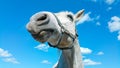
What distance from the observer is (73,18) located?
21.6ft

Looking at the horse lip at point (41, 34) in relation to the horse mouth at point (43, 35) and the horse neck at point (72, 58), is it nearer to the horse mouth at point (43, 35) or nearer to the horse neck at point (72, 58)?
the horse mouth at point (43, 35)

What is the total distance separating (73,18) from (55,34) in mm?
807

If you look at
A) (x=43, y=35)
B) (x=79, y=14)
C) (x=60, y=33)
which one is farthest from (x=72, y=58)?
(x=79, y=14)

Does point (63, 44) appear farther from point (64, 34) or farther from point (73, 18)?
point (73, 18)

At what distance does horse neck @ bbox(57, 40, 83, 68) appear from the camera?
619 cm

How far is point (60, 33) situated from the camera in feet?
19.7

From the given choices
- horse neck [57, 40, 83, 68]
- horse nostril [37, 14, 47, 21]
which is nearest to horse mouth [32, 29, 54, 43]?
horse nostril [37, 14, 47, 21]

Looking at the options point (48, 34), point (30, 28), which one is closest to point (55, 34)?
point (48, 34)

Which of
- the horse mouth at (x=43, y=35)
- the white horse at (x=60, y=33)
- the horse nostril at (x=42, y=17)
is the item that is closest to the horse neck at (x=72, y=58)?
the white horse at (x=60, y=33)

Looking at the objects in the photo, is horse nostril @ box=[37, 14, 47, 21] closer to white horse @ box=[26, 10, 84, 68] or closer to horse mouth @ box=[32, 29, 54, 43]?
white horse @ box=[26, 10, 84, 68]

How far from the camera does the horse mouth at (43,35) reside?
230 inches

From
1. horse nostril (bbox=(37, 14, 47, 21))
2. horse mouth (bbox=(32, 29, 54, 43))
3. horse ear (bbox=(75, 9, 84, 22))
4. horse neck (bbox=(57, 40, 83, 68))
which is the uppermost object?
horse ear (bbox=(75, 9, 84, 22))

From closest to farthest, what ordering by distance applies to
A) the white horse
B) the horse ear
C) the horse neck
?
1. the white horse
2. the horse neck
3. the horse ear

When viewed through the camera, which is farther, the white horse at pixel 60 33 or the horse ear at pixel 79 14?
the horse ear at pixel 79 14
